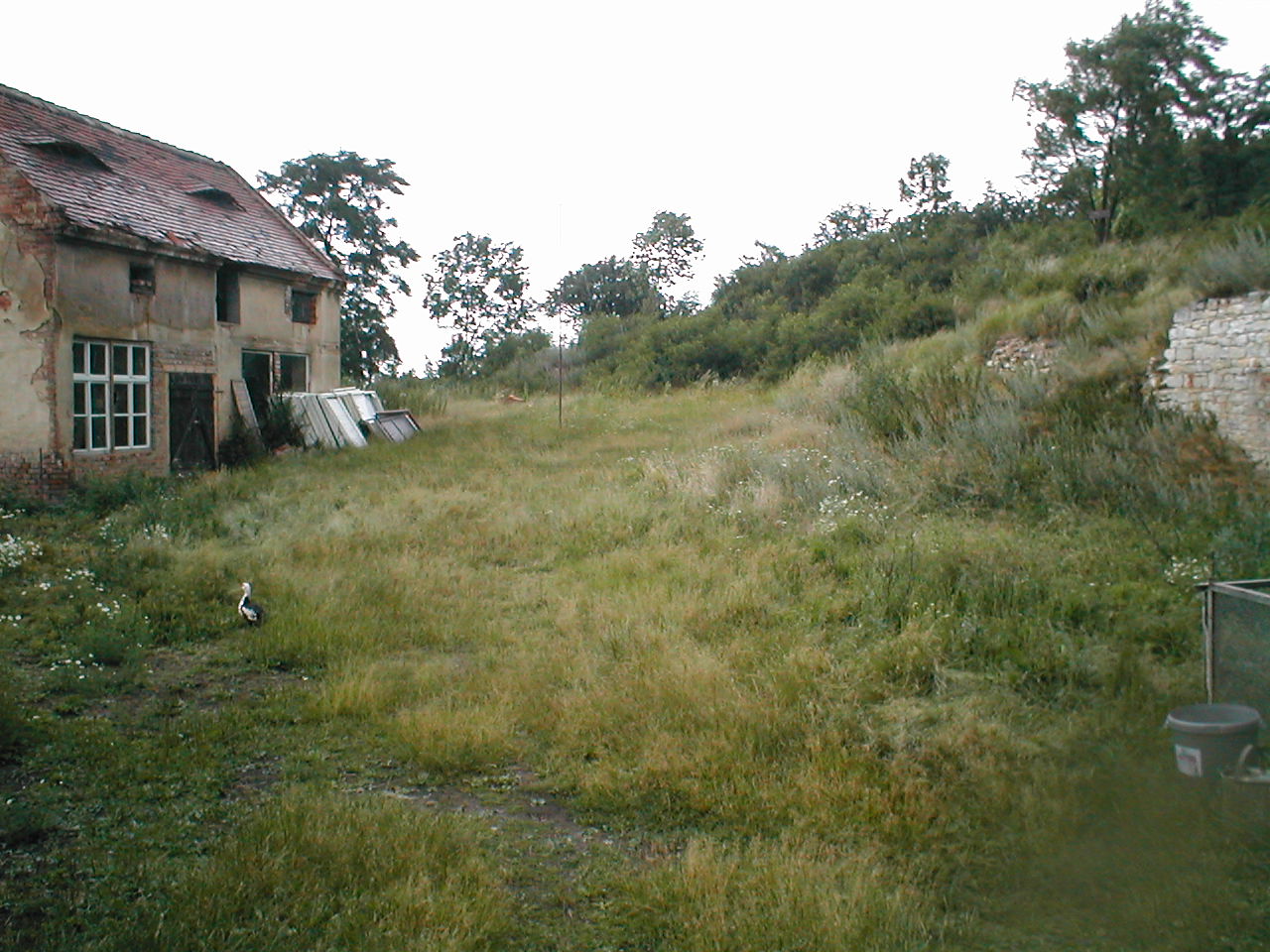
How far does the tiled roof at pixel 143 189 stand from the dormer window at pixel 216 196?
2 centimetres

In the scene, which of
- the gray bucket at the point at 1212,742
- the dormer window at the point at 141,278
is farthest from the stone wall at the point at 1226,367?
the dormer window at the point at 141,278

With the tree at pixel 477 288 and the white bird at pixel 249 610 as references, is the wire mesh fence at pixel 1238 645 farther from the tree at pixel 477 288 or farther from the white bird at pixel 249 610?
the tree at pixel 477 288

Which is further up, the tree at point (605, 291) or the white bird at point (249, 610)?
the tree at point (605, 291)

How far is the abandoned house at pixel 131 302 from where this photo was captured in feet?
44.6

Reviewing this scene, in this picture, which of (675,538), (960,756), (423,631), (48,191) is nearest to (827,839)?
(960,756)

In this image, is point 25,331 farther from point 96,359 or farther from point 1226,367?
point 1226,367

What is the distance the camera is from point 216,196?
19.8 m

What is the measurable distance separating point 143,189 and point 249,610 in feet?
41.3

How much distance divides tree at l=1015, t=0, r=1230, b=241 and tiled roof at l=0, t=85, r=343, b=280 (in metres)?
16.8

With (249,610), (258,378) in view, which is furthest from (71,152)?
(249,610)

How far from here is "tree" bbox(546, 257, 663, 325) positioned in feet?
145

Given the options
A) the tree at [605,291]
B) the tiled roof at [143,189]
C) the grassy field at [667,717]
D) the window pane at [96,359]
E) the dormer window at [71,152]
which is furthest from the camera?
the tree at [605,291]

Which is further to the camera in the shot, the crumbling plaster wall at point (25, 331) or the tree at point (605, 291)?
the tree at point (605, 291)

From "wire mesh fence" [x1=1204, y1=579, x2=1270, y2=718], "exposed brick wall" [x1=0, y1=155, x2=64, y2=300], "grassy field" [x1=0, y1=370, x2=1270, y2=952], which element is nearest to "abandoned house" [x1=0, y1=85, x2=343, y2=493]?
"exposed brick wall" [x1=0, y1=155, x2=64, y2=300]
